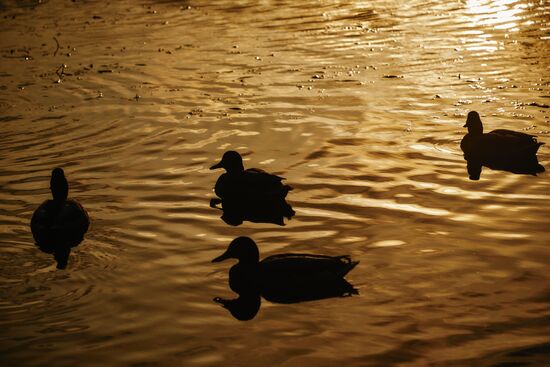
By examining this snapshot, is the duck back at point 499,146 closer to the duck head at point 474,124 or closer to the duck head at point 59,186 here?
the duck head at point 474,124

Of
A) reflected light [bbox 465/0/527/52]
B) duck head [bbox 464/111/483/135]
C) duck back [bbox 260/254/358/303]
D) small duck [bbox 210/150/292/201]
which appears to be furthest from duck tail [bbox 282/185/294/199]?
reflected light [bbox 465/0/527/52]

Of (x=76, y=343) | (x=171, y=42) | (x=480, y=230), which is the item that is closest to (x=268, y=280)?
(x=76, y=343)

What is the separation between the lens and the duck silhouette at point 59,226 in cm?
1397

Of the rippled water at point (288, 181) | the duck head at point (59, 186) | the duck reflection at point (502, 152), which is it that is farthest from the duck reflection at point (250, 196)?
the duck reflection at point (502, 152)

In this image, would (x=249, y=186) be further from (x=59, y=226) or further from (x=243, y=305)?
(x=243, y=305)

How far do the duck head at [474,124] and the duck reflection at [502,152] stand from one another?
0.29 m

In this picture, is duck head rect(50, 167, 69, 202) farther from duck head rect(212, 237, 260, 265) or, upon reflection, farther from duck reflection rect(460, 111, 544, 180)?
duck reflection rect(460, 111, 544, 180)

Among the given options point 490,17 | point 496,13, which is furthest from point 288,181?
point 496,13

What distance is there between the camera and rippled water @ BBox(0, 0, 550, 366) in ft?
35.7

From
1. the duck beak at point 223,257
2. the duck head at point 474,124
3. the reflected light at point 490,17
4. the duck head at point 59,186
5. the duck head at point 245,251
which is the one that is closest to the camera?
the duck head at point 245,251

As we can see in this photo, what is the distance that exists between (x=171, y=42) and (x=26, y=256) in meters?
15.3

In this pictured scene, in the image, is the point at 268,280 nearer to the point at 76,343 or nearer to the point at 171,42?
the point at 76,343

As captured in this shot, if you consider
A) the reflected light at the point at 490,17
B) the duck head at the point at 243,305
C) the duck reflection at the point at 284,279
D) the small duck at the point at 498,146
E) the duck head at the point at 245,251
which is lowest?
the duck head at the point at 243,305

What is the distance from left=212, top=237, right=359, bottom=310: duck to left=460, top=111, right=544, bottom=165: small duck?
548cm
